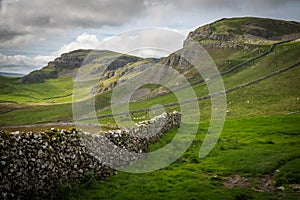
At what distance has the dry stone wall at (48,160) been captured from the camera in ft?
31.4

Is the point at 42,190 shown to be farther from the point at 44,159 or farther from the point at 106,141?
the point at 106,141

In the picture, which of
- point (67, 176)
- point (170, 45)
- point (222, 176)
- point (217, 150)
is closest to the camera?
point (67, 176)

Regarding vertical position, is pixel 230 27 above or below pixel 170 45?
above

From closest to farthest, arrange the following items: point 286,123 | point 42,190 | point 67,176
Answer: point 42,190 → point 67,176 → point 286,123

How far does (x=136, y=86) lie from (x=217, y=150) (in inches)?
4607

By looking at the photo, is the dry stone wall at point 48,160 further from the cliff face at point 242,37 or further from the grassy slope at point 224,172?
the cliff face at point 242,37

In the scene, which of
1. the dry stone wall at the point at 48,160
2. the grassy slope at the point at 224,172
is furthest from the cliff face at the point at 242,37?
the dry stone wall at the point at 48,160

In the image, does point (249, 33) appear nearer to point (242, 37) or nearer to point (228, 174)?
point (242, 37)

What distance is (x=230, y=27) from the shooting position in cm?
19250

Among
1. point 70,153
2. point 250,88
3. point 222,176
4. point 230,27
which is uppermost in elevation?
point 230,27

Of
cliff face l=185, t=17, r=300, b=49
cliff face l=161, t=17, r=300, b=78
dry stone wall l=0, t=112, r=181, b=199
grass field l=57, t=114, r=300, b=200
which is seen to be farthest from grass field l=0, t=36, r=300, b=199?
cliff face l=185, t=17, r=300, b=49

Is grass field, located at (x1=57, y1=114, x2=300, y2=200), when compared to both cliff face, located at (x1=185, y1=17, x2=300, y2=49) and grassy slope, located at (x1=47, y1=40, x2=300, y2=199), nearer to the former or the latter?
grassy slope, located at (x1=47, y1=40, x2=300, y2=199)

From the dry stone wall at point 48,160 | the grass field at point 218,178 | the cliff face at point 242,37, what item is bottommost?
the grass field at point 218,178

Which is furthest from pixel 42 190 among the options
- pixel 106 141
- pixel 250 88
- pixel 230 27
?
pixel 230 27
